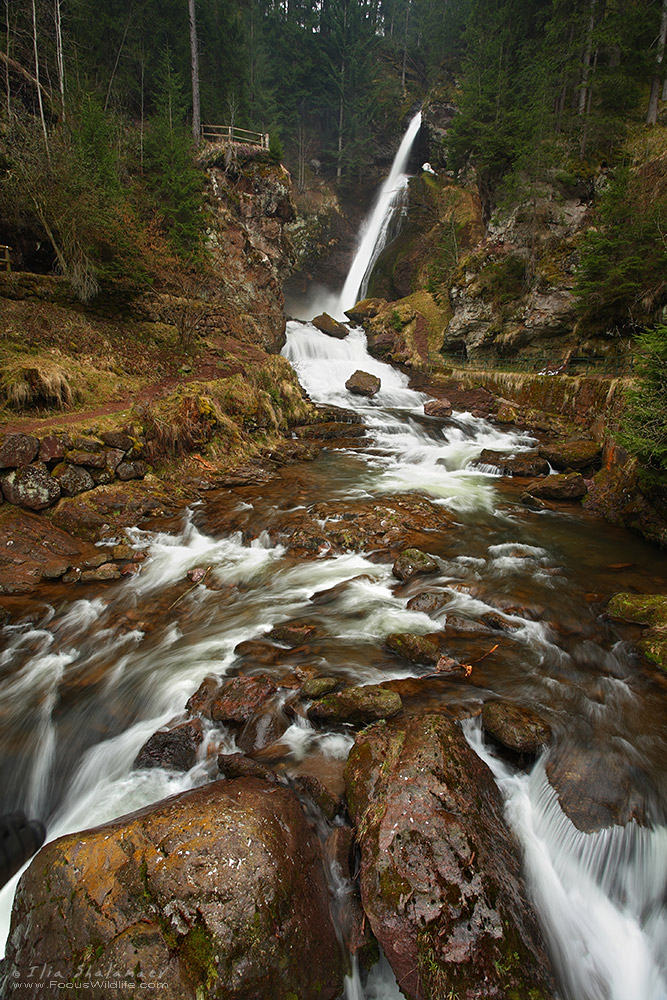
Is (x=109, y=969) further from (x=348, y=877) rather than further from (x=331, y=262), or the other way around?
(x=331, y=262)

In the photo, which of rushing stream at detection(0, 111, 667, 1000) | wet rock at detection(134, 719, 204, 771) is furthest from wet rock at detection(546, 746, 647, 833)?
wet rock at detection(134, 719, 204, 771)

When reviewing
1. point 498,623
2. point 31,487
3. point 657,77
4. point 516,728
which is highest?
point 657,77

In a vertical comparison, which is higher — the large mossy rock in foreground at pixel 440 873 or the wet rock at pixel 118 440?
the wet rock at pixel 118 440

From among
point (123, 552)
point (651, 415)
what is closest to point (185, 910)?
point (123, 552)

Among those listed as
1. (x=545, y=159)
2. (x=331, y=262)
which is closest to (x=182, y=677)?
(x=545, y=159)

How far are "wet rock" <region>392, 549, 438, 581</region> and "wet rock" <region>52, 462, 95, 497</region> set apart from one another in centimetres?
683

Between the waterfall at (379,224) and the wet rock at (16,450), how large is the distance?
38014 mm

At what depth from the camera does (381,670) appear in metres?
5.16

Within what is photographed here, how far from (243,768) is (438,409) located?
20.2 meters

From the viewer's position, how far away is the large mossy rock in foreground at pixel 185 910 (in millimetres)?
2205

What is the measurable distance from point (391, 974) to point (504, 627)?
4.17 m

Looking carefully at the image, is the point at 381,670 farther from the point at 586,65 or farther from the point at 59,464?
the point at 586,65

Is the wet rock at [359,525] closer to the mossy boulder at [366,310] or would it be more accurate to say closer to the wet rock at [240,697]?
the wet rock at [240,697]

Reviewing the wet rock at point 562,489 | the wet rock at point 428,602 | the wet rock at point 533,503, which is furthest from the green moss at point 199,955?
the wet rock at point 562,489
